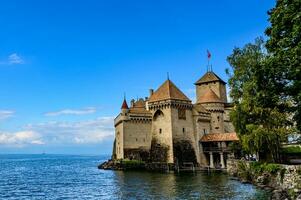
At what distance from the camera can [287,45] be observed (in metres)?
22.9

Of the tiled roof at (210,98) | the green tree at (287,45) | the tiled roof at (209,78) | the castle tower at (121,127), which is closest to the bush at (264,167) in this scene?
the green tree at (287,45)

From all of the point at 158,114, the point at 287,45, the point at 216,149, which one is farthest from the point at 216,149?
the point at 287,45

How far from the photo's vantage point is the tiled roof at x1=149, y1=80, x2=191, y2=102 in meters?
61.1

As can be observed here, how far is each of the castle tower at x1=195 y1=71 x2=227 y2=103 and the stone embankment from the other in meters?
35.4

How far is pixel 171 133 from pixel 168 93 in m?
6.68

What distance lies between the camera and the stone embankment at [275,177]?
26.4 m

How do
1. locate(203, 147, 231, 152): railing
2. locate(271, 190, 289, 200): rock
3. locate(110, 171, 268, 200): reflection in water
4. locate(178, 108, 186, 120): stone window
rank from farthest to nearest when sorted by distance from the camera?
locate(178, 108, 186, 120): stone window
locate(203, 147, 231, 152): railing
locate(110, 171, 268, 200): reflection in water
locate(271, 190, 289, 200): rock

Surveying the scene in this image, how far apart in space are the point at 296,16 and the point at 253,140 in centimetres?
1609

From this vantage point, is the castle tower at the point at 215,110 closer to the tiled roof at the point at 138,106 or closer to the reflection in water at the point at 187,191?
the tiled roof at the point at 138,106

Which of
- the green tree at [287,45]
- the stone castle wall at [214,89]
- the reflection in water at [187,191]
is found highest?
the stone castle wall at [214,89]

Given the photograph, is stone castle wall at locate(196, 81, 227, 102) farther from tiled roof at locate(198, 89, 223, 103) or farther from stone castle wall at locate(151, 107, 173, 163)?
stone castle wall at locate(151, 107, 173, 163)

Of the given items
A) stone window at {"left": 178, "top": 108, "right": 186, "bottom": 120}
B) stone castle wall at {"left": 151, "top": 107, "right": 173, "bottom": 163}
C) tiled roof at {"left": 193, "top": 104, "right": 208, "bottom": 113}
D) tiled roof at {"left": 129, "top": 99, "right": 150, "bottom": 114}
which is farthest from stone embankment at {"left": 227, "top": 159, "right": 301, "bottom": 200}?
tiled roof at {"left": 129, "top": 99, "right": 150, "bottom": 114}

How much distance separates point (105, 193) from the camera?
35.2m

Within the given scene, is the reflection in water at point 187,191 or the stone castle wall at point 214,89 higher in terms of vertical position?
the stone castle wall at point 214,89
